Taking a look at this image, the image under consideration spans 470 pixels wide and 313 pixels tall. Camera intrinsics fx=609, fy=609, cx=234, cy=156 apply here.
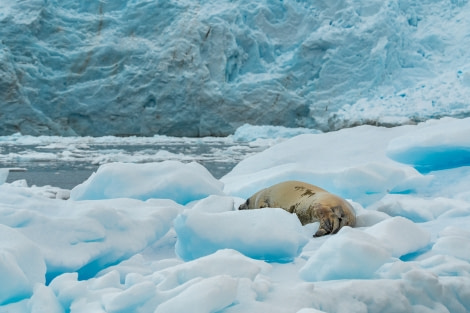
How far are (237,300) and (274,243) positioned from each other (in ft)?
1.84

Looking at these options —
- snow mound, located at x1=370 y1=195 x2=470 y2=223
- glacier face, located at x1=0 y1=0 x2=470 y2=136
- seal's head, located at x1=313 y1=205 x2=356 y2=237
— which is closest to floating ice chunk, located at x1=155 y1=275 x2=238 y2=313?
seal's head, located at x1=313 y1=205 x2=356 y2=237

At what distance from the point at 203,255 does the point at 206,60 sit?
15.4m

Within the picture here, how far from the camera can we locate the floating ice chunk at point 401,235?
201 centimetres

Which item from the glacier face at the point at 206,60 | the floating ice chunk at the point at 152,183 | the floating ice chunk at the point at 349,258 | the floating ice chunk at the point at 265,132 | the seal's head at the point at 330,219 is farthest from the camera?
the glacier face at the point at 206,60

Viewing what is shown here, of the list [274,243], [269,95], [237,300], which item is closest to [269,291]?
[237,300]

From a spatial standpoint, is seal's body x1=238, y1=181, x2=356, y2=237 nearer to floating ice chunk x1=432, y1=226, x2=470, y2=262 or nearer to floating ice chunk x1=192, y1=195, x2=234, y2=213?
floating ice chunk x1=192, y1=195, x2=234, y2=213

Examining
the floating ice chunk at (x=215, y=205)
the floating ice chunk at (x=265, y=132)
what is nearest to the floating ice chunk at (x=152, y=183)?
the floating ice chunk at (x=215, y=205)

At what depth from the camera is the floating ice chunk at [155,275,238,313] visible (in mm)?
1338

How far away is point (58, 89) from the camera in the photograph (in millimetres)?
16703

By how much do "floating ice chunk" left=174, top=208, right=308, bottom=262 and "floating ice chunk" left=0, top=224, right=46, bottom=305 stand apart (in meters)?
0.57

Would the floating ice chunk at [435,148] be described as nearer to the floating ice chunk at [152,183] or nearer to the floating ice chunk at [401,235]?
the floating ice chunk at [152,183]

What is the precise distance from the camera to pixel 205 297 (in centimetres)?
135

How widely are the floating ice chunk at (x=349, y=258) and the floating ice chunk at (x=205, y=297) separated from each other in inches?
16.1

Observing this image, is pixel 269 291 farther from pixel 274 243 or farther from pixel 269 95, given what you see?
pixel 269 95
